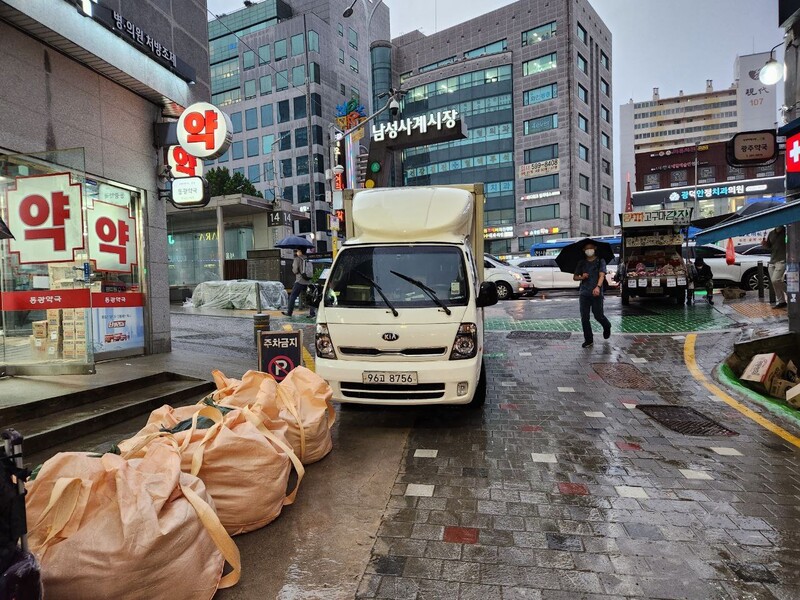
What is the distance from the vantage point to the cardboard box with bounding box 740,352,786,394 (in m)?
6.59

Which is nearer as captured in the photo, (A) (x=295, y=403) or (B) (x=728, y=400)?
(A) (x=295, y=403)

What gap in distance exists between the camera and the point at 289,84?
191 feet

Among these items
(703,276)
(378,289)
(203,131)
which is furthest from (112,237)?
(703,276)

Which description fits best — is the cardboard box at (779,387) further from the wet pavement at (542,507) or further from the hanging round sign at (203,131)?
the hanging round sign at (203,131)

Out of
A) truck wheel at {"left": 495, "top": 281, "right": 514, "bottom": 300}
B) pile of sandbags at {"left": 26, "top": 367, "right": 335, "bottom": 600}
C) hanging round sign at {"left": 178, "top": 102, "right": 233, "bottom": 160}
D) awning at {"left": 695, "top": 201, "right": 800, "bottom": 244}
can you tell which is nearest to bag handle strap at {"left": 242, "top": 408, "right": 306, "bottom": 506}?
pile of sandbags at {"left": 26, "top": 367, "right": 335, "bottom": 600}

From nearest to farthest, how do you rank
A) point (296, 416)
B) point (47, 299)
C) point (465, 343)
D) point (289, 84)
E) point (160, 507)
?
point (160, 507) → point (296, 416) → point (465, 343) → point (47, 299) → point (289, 84)

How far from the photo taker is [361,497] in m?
3.76

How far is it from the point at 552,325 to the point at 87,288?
378 inches

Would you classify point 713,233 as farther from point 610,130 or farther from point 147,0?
point 610,130

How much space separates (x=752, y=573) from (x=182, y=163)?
972 centimetres

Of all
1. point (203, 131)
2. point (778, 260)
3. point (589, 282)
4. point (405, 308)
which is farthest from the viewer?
point (778, 260)

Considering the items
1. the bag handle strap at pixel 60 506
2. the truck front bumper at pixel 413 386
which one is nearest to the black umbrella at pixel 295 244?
the truck front bumper at pixel 413 386

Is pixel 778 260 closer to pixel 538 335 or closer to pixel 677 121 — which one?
pixel 538 335

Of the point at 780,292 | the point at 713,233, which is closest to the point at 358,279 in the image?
the point at 713,233
